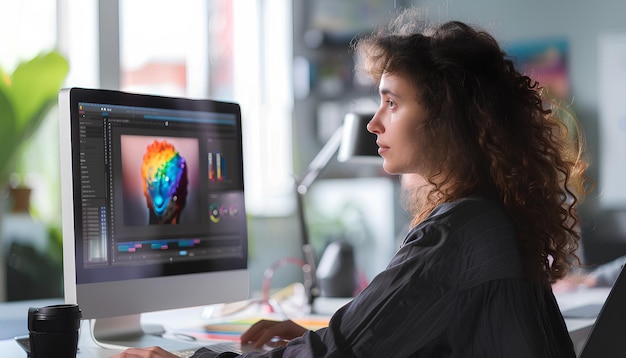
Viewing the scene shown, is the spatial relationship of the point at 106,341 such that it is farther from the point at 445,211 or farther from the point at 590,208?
the point at 590,208

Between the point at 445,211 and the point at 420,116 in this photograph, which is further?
the point at 420,116

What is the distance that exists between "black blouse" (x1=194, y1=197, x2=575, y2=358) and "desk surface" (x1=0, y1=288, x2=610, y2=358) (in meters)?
0.47

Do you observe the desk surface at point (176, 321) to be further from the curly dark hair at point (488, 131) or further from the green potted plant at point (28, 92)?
the green potted plant at point (28, 92)

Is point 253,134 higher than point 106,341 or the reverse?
higher

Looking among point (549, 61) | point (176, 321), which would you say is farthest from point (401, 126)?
point (549, 61)

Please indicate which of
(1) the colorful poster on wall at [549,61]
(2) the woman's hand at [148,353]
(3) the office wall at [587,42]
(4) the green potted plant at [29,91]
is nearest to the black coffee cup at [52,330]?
(2) the woman's hand at [148,353]

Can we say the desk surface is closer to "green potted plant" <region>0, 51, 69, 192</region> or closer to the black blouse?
the black blouse

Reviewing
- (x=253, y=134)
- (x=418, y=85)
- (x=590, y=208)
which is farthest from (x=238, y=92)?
(x=418, y=85)

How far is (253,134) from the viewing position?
4324 mm

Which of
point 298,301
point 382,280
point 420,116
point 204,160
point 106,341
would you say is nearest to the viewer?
point 382,280

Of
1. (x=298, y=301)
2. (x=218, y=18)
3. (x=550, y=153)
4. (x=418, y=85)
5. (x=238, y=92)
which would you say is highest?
(x=218, y=18)

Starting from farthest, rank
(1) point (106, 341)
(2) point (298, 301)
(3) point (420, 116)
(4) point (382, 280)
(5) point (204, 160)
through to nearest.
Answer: (2) point (298, 301) < (5) point (204, 160) < (1) point (106, 341) < (3) point (420, 116) < (4) point (382, 280)

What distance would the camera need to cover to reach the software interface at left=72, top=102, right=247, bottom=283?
152cm

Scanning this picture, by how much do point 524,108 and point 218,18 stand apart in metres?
3.06
